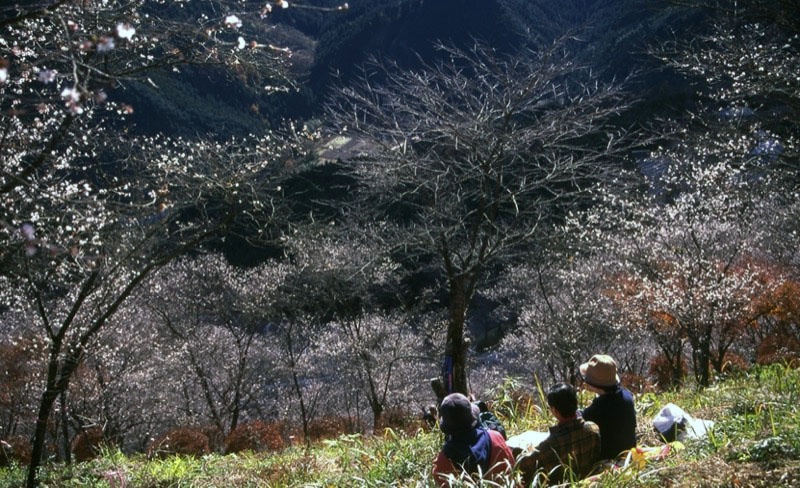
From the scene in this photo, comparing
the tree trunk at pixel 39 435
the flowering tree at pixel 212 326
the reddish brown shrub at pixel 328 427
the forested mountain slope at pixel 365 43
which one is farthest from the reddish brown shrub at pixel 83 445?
the forested mountain slope at pixel 365 43

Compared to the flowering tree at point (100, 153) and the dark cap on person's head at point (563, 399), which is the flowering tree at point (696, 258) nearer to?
the flowering tree at point (100, 153)

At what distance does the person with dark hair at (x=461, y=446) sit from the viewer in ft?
11.0

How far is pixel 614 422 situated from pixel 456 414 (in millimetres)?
1185

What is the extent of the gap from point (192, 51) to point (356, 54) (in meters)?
56.5

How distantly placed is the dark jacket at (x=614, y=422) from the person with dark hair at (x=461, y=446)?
780 millimetres

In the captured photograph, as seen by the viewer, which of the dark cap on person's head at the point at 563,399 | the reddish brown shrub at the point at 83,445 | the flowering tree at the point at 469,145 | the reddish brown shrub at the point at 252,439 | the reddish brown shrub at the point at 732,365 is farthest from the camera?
the reddish brown shrub at the point at 252,439

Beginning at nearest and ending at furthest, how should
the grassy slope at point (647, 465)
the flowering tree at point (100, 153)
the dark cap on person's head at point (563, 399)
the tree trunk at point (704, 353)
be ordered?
the grassy slope at point (647, 465) < the dark cap on person's head at point (563, 399) < the flowering tree at point (100, 153) < the tree trunk at point (704, 353)

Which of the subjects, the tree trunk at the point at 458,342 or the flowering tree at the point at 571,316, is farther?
the flowering tree at the point at 571,316

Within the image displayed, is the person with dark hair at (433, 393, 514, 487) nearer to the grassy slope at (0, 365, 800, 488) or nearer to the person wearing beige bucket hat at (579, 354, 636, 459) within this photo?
the grassy slope at (0, 365, 800, 488)

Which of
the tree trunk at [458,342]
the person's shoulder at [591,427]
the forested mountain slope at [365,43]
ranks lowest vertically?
the person's shoulder at [591,427]

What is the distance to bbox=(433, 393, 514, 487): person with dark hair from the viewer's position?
11.0ft

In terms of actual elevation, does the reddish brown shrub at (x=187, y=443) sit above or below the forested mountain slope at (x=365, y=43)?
below

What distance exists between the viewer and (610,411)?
12.6 feet

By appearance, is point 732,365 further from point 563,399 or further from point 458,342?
point 563,399
